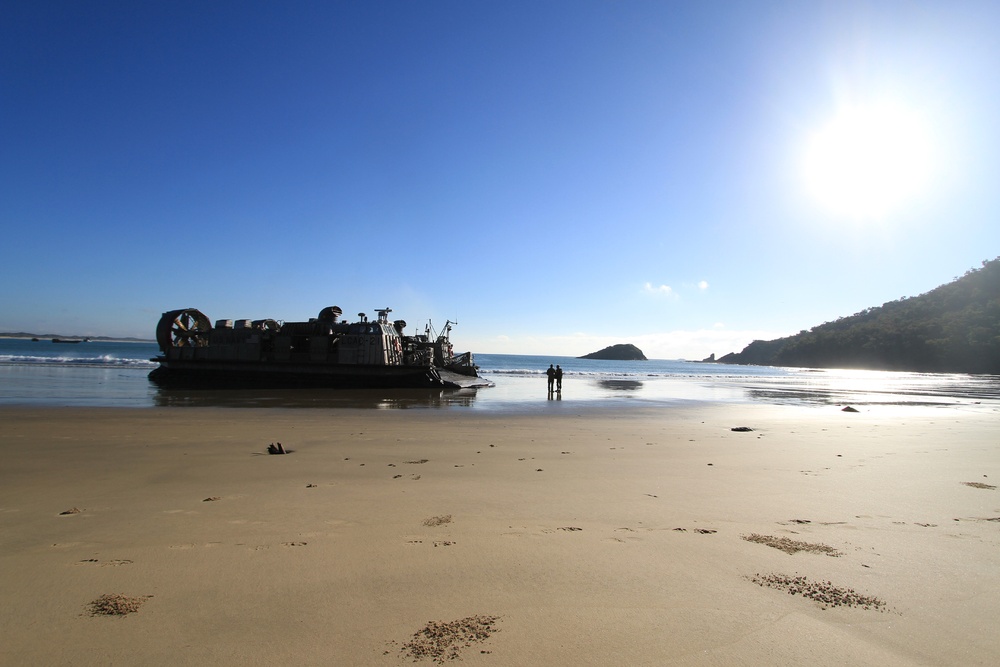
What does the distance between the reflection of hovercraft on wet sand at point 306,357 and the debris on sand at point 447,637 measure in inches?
1099

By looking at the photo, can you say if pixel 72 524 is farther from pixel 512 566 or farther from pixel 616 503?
pixel 616 503

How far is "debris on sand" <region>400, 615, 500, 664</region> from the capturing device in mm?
2393

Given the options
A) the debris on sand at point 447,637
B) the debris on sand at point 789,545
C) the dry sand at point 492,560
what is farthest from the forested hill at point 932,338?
the debris on sand at point 447,637

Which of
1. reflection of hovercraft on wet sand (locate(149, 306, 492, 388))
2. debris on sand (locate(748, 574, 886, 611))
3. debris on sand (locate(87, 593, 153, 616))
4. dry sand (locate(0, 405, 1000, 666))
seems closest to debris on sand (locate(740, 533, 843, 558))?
dry sand (locate(0, 405, 1000, 666))

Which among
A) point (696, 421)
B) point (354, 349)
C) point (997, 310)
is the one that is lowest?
point (696, 421)

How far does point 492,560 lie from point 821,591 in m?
2.12

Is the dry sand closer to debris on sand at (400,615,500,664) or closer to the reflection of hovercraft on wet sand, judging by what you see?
debris on sand at (400,615,500,664)

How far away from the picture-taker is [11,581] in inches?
126

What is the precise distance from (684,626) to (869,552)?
221 cm

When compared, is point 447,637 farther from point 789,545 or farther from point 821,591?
point 789,545

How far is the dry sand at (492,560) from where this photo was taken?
99.4 inches

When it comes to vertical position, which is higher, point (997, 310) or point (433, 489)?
point (997, 310)

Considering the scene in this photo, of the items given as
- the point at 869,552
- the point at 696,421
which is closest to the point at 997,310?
the point at 696,421

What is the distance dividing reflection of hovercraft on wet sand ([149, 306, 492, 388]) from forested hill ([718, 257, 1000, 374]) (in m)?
91.8
